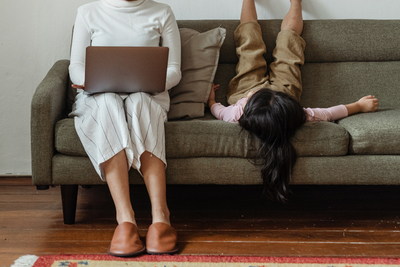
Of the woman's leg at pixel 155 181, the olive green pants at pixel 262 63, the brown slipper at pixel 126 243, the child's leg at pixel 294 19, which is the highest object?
the child's leg at pixel 294 19

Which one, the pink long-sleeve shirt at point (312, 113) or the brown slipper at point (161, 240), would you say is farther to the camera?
the pink long-sleeve shirt at point (312, 113)

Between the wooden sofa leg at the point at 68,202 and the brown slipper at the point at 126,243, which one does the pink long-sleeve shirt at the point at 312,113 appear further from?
the wooden sofa leg at the point at 68,202

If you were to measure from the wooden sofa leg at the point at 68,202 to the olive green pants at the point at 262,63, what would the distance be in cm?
84

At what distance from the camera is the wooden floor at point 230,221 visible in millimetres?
1288

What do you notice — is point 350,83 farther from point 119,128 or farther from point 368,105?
point 119,128

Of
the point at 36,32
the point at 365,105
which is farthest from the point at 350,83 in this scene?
the point at 36,32

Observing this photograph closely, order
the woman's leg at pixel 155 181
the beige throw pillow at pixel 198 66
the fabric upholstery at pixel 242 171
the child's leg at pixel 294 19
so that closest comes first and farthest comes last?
the woman's leg at pixel 155 181 → the fabric upholstery at pixel 242 171 → the beige throw pillow at pixel 198 66 → the child's leg at pixel 294 19

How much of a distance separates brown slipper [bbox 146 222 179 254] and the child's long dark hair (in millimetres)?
412

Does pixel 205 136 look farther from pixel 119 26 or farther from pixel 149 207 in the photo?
pixel 119 26

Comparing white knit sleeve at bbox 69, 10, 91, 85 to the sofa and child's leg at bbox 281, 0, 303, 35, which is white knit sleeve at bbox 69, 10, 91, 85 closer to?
the sofa

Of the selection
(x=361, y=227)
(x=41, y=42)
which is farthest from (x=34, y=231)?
(x=361, y=227)

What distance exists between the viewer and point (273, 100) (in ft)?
4.60

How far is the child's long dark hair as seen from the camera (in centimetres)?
135

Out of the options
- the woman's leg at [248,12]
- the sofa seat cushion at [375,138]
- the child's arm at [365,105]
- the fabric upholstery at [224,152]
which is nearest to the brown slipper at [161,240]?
the fabric upholstery at [224,152]
